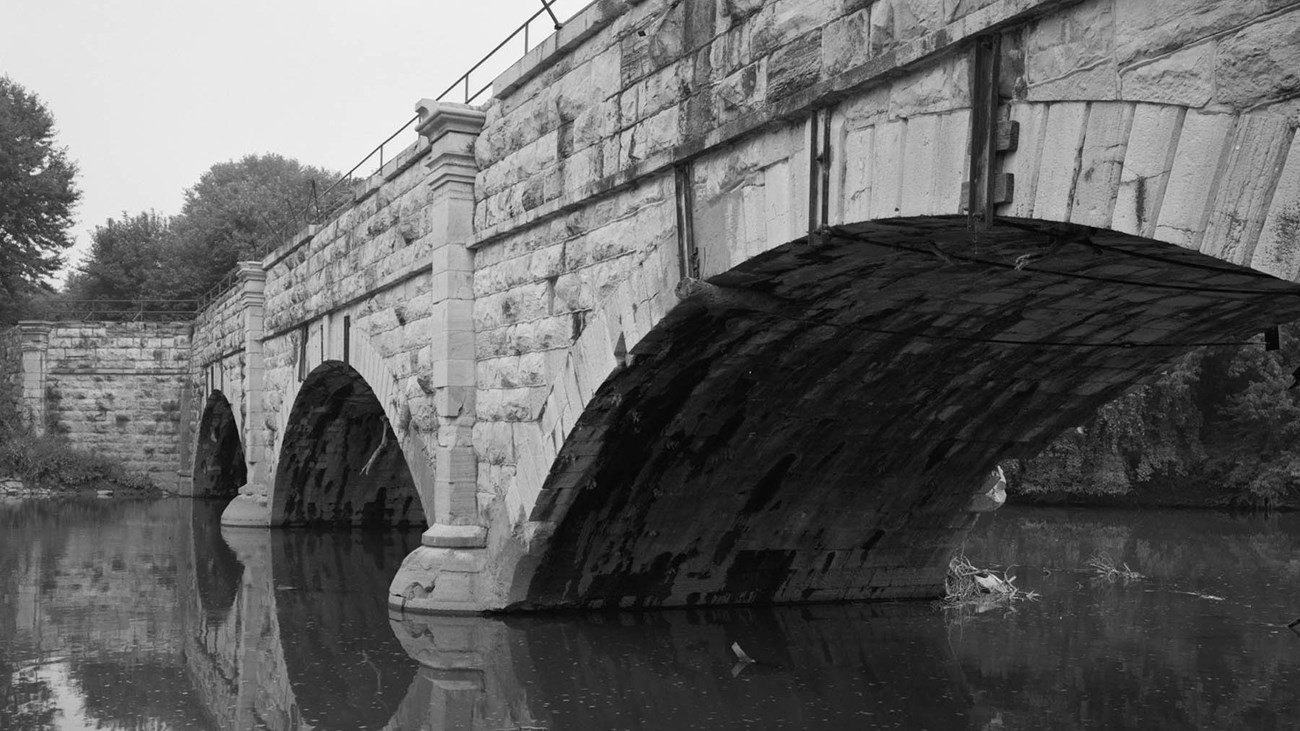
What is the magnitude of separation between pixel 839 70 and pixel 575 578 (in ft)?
16.6

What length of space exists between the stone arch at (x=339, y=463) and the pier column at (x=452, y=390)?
18.2ft

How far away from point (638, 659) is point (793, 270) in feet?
9.86

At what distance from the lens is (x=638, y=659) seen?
831cm

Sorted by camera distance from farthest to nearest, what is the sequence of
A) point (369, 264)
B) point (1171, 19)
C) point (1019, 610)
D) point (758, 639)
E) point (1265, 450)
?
1. point (1265, 450)
2. point (369, 264)
3. point (1019, 610)
4. point (758, 639)
5. point (1171, 19)

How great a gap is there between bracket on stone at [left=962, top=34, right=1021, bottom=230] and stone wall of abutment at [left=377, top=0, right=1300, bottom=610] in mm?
19

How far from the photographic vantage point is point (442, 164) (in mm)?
9672

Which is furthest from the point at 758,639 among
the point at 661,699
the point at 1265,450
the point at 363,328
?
the point at 1265,450

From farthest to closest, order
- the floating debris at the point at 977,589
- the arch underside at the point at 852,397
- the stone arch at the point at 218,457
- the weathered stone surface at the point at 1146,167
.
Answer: the stone arch at the point at 218,457 < the floating debris at the point at 977,589 < the arch underside at the point at 852,397 < the weathered stone surface at the point at 1146,167

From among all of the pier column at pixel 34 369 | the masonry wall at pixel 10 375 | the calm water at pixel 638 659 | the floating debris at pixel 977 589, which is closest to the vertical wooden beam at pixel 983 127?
the calm water at pixel 638 659

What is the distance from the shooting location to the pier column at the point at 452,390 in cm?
941

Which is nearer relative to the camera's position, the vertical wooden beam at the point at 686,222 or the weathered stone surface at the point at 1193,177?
the weathered stone surface at the point at 1193,177

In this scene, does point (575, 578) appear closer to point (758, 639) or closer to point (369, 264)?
point (758, 639)

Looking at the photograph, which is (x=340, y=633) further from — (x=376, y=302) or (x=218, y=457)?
(x=218, y=457)

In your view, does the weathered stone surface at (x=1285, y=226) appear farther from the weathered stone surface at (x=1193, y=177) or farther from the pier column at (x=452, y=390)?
the pier column at (x=452, y=390)
